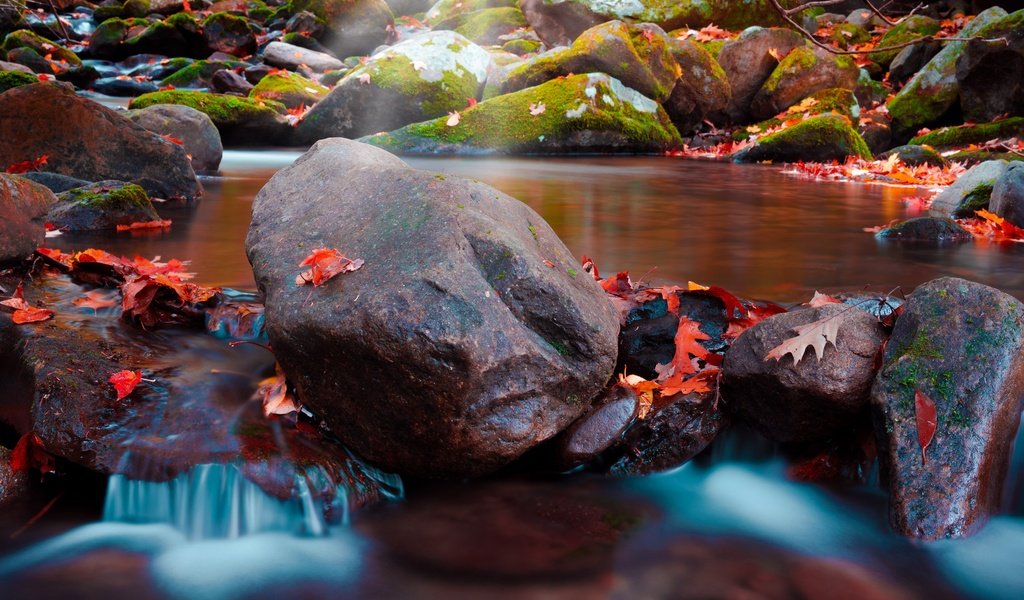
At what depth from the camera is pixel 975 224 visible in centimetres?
687

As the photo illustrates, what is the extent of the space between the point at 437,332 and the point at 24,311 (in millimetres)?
2193

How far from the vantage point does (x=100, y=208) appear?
244 inches

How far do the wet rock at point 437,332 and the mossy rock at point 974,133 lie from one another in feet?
41.7

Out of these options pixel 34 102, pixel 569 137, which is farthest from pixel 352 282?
pixel 569 137

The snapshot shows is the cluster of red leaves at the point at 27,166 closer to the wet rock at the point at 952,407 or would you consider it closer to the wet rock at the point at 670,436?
the wet rock at the point at 670,436

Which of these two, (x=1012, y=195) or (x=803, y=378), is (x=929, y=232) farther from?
(x=803, y=378)

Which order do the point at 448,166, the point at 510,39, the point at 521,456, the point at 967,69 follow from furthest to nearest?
the point at 510,39 → the point at 967,69 → the point at 448,166 → the point at 521,456

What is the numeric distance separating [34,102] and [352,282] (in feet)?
20.2

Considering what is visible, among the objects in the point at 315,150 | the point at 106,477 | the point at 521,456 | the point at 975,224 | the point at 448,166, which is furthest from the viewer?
the point at 448,166

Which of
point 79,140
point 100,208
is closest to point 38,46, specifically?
point 79,140

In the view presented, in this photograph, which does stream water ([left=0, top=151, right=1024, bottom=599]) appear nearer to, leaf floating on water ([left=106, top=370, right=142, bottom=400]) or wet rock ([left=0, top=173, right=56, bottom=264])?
leaf floating on water ([left=106, top=370, right=142, bottom=400])

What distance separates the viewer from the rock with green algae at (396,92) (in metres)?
13.4

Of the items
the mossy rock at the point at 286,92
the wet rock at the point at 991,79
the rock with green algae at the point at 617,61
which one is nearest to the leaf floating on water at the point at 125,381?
the rock with green algae at the point at 617,61

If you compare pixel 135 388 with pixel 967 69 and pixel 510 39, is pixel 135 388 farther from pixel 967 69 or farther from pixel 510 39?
pixel 510 39
